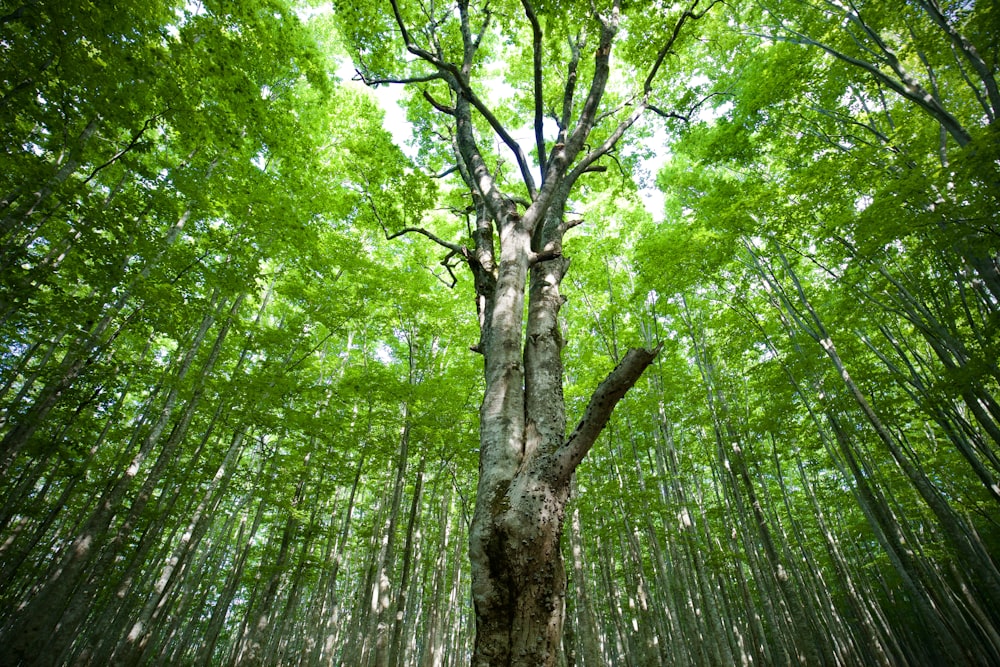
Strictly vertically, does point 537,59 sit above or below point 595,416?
above

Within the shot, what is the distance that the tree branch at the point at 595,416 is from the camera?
195cm

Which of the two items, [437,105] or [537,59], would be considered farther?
[437,105]

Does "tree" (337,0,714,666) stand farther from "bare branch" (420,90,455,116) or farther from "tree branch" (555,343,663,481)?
"bare branch" (420,90,455,116)

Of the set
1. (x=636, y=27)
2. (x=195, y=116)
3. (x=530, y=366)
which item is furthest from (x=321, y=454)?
(x=636, y=27)

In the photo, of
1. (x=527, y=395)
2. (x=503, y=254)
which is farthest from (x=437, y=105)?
(x=527, y=395)

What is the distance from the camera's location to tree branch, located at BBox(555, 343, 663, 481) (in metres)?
1.95

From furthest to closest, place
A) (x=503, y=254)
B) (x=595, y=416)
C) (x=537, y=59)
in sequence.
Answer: (x=537, y=59)
(x=503, y=254)
(x=595, y=416)

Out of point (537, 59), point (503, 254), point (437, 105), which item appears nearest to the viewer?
point (503, 254)

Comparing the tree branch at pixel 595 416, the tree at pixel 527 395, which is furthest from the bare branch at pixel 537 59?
the tree branch at pixel 595 416

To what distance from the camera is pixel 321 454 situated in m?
9.99

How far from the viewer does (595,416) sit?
6.48 ft

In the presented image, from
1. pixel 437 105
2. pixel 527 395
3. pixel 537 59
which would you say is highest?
pixel 437 105

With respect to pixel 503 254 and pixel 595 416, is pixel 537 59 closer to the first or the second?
pixel 503 254

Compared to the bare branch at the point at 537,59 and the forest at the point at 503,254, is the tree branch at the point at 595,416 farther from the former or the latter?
the bare branch at the point at 537,59
